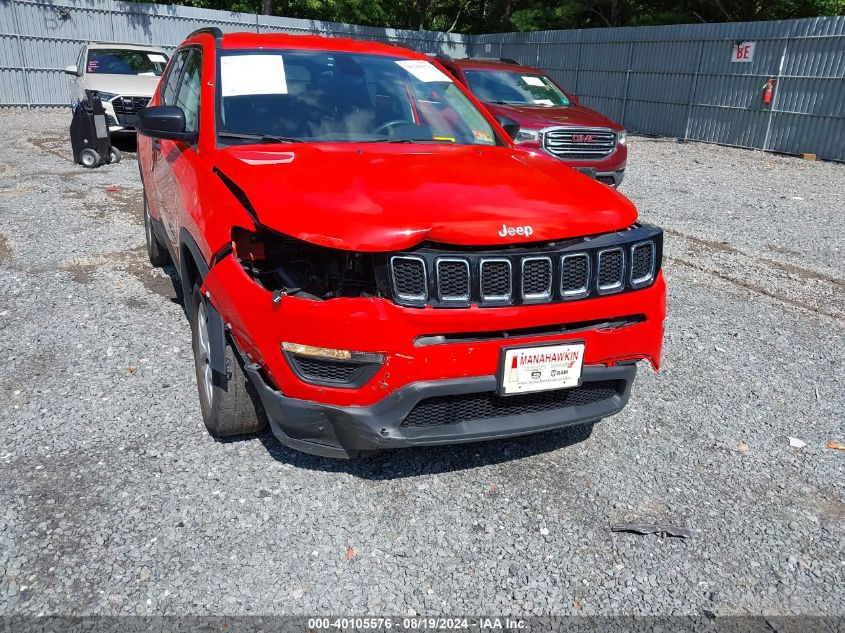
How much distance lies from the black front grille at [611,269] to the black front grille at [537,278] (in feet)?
0.84

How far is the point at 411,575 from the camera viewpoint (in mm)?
2508

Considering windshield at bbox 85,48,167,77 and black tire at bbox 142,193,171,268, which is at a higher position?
windshield at bbox 85,48,167,77

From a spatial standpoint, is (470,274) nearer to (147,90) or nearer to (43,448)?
(43,448)

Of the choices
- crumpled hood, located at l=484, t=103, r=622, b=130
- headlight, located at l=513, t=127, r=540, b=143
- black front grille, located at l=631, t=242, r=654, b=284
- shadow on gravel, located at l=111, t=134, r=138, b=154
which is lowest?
shadow on gravel, located at l=111, t=134, r=138, b=154

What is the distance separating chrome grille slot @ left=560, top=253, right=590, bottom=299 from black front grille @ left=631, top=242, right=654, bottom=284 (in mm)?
255

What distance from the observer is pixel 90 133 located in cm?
1050

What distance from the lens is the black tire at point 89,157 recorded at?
10531 mm

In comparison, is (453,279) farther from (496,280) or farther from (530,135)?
(530,135)

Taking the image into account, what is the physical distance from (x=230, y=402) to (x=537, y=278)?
148 cm

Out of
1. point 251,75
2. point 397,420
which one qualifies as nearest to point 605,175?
point 251,75

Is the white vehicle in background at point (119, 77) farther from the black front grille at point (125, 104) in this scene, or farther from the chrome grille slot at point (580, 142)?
the chrome grille slot at point (580, 142)

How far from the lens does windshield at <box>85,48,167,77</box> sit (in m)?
12.2

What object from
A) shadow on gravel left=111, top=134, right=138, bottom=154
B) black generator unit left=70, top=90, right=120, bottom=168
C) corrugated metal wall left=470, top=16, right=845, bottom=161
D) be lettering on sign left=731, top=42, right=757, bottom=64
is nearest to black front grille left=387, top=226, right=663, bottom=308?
black generator unit left=70, top=90, right=120, bottom=168

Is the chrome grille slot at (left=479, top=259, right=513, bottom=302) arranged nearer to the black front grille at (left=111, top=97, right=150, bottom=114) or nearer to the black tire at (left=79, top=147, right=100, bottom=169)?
the black tire at (left=79, top=147, right=100, bottom=169)
